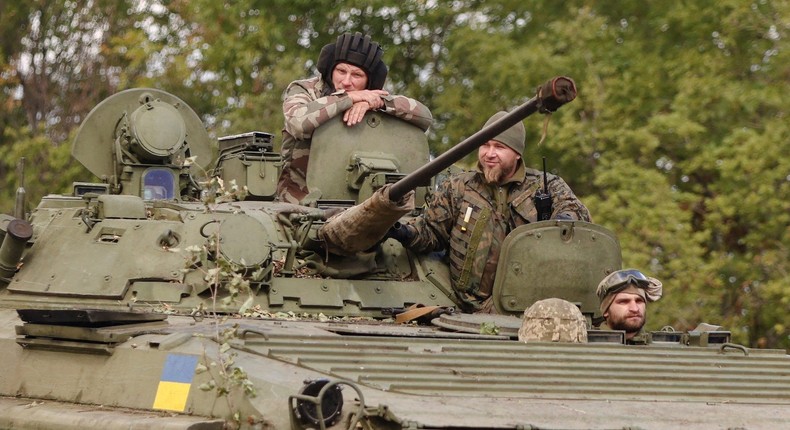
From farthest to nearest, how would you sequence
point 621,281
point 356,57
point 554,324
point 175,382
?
point 356,57
point 621,281
point 554,324
point 175,382

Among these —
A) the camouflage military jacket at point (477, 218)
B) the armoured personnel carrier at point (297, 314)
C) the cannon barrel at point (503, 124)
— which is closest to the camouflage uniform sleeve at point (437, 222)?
the camouflage military jacket at point (477, 218)

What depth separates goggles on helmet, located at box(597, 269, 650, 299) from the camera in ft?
38.2

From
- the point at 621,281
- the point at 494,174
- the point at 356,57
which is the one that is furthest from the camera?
the point at 356,57

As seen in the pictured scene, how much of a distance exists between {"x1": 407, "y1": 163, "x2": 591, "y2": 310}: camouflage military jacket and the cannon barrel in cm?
119

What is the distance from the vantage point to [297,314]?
1176 cm

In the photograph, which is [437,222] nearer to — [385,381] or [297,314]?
[297,314]

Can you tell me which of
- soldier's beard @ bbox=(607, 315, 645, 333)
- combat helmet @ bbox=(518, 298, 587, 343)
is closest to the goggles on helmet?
soldier's beard @ bbox=(607, 315, 645, 333)

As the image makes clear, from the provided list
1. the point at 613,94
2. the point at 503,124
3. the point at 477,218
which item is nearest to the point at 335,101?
the point at 477,218

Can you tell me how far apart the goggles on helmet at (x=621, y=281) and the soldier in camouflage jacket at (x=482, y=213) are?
3.77 feet

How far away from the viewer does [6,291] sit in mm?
12141

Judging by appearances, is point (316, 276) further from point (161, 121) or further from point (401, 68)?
point (401, 68)

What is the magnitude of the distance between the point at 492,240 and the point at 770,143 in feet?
35.1

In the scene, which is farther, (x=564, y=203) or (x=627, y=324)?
(x=564, y=203)

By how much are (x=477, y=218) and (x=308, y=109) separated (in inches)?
76.1
